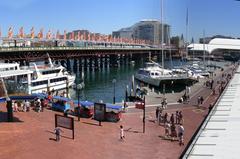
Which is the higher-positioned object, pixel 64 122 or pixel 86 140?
pixel 64 122

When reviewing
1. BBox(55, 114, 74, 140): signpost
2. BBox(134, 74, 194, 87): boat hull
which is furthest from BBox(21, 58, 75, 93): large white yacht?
BBox(55, 114, 74, 140): signpost

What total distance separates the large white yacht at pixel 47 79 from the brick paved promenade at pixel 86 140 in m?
29.7

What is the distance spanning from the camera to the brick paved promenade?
71.2 ft

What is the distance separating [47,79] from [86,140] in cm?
4337

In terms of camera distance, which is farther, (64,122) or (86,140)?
(64,122)

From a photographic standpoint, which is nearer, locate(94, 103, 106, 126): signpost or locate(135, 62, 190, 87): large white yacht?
locate(94, 103, 106, 126): signpost

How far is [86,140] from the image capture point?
81.4 ft

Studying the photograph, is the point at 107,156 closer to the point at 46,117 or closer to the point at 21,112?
the point at 46,117

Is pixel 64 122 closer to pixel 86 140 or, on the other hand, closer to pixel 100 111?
pixel 86 140

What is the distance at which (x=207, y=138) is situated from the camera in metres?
18.8

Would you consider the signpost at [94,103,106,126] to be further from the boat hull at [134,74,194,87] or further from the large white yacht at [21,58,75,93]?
the boat hull at [134,74,194,87]

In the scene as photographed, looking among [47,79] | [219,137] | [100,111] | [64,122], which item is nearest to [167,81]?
[47,79]

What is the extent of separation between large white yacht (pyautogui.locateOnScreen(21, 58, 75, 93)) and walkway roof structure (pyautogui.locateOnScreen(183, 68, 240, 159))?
128 ft

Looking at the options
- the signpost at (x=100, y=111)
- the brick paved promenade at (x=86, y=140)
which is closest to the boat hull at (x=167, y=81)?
the brick paved promenade at (x=86, y=140)
